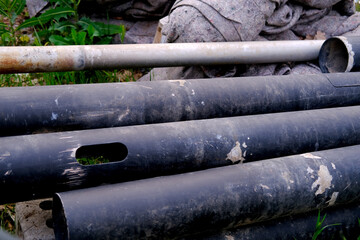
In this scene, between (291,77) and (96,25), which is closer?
(291,77)

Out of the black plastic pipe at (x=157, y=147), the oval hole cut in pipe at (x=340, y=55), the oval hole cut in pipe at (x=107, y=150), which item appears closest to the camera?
the black plastic pipe at (x=157, y=147)

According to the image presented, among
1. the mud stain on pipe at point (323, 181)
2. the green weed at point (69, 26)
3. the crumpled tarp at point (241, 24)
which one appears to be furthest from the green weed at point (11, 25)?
the mud stain on pipe at point (323, 181)

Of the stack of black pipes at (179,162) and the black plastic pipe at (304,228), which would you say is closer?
the stack of black pipes at (179,162)

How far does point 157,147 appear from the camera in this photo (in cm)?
179

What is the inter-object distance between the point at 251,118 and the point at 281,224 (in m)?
0.49

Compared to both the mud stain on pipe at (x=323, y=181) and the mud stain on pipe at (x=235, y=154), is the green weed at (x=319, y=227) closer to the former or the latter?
the mud stain on pipe at (x=323, y=181)

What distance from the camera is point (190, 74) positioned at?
325 cm

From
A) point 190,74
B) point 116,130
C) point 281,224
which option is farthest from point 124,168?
point 190,74

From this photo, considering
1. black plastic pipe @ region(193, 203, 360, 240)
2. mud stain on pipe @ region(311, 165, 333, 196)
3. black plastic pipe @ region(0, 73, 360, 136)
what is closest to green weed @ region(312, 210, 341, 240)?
black plastic pipe @ region(193, 203, 360, 240)

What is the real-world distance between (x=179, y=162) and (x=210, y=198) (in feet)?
0.78

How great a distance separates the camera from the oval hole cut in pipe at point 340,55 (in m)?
2.97

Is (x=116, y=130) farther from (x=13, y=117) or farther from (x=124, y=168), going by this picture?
(x=13, y=117)

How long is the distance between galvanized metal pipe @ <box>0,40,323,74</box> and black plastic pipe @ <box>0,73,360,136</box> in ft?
1.79

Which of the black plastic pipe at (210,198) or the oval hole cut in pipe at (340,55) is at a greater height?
the oval hole cut in pipe at (340,55)
